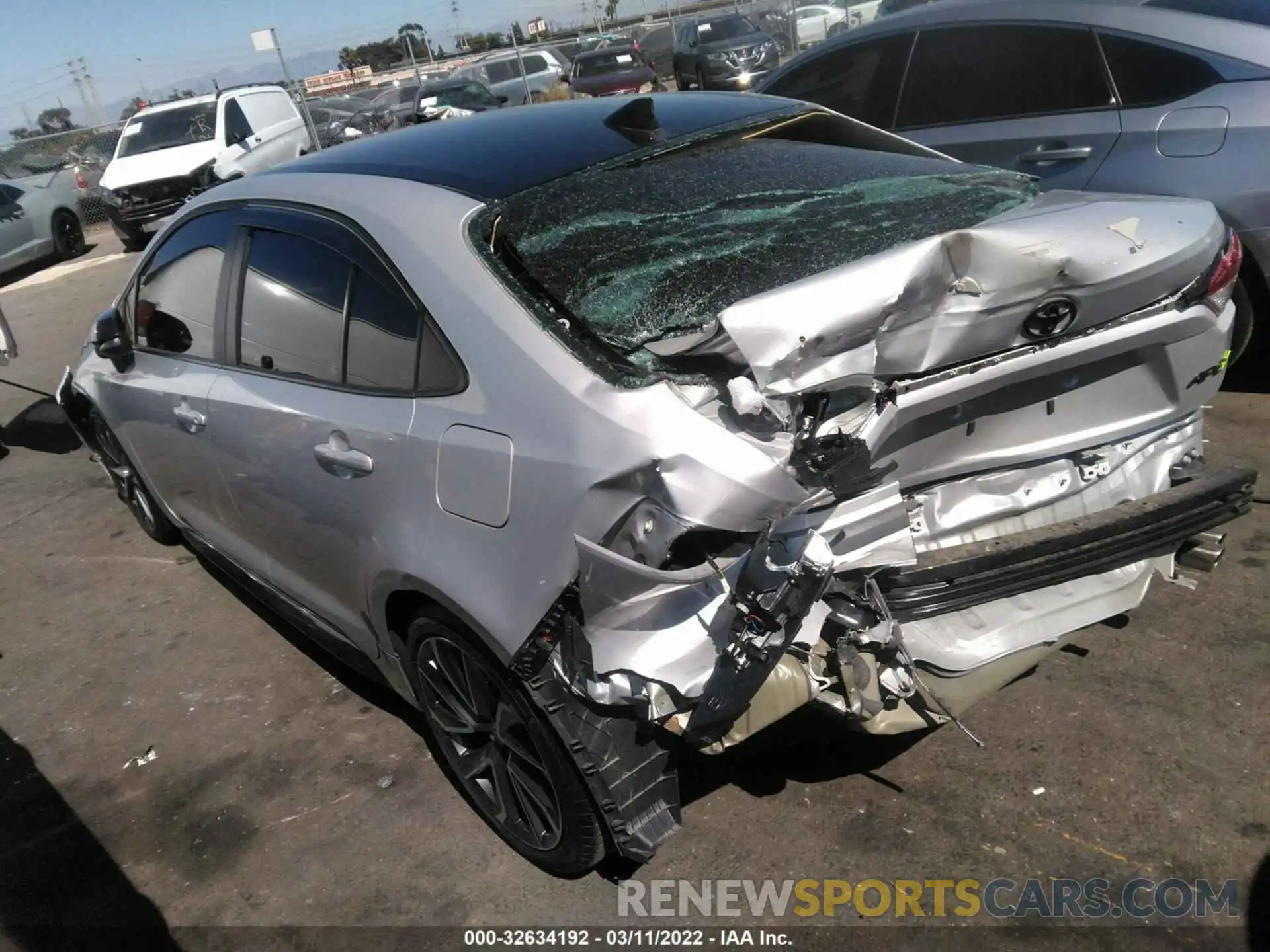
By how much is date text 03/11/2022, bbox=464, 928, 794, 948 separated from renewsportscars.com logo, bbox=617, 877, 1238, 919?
0.05 metres

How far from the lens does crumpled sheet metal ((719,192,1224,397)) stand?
1.98 meters

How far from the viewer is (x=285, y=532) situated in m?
3.08

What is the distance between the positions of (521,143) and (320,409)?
106 cm

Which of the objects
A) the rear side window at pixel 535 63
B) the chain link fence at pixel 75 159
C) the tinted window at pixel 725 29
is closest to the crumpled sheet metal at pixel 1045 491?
the chain link fence at pixel 75 159

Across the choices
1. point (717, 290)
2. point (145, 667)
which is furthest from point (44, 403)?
point (717, 290)

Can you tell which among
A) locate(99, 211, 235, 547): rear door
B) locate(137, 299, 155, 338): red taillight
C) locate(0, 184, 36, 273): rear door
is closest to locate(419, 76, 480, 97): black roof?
locate(0, 184, 36, 273): rear door

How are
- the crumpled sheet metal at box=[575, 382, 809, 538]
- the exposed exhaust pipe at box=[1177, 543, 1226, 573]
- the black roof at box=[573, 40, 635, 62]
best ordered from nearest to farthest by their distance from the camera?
the crumpled sheet metal at box=[575, 382, 809, 538]
the exposed exhaust pipe at box=[1177, 543, 1226, 573]
the black roof at box=[573, 40, 635, 62]

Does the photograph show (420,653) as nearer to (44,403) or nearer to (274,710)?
(274,710)

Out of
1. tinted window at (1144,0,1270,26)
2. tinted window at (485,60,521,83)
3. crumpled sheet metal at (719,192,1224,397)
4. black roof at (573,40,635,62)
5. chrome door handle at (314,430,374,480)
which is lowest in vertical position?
tinted window at (485,60,521,83)

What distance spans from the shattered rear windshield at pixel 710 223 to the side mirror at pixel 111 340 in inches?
81.9

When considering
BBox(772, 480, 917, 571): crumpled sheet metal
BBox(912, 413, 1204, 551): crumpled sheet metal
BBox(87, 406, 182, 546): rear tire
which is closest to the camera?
BBox(772, 480, 917, 571): crumpled sheet metal

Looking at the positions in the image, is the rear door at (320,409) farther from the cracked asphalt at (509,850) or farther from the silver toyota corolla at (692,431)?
the cracked asphalt at (509,850)

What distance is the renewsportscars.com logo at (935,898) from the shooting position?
7.49ft

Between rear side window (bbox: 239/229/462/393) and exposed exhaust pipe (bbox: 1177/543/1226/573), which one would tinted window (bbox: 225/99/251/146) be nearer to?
rear side window (bbox: 239/229/462/393)
